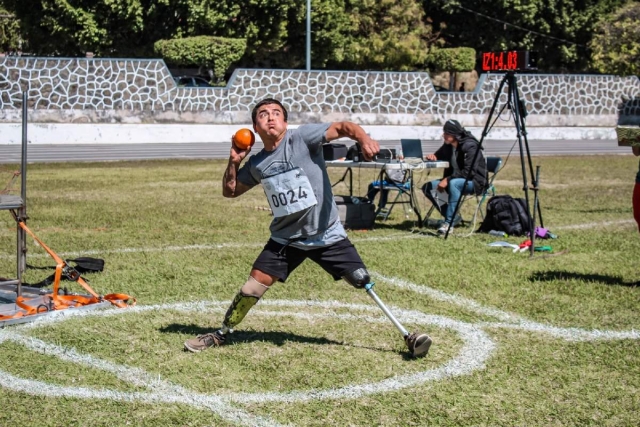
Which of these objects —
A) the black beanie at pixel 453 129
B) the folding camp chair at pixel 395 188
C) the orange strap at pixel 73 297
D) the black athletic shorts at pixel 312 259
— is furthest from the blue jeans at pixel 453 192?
the black athletic shorts at pixel 312 259

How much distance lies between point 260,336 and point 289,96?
83.6 feet

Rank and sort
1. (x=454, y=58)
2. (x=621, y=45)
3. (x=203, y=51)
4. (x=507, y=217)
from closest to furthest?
(x=507, y=217) → (x=621, y=45) → (x=203, y=51) → (x=454, y=58)

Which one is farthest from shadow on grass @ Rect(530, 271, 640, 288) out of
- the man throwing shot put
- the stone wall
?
the stone wall

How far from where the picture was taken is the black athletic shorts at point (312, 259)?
6.05 metres

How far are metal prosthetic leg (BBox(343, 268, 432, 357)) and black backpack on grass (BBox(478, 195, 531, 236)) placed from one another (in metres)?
5.53

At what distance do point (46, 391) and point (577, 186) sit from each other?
44.6 ft

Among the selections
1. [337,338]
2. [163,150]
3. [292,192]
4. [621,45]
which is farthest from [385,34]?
[292,192]

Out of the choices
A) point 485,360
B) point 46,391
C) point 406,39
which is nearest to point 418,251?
point 485,360

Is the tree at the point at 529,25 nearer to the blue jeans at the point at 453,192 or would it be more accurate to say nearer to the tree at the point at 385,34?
the tree at the point at 385,34

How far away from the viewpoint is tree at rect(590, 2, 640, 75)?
112 ft

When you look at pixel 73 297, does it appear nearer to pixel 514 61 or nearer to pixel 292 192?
pixel 292 192

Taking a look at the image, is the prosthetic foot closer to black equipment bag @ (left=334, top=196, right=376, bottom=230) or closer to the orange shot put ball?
the orange shot put ball

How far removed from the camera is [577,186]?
1725cm

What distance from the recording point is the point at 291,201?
231 inches
